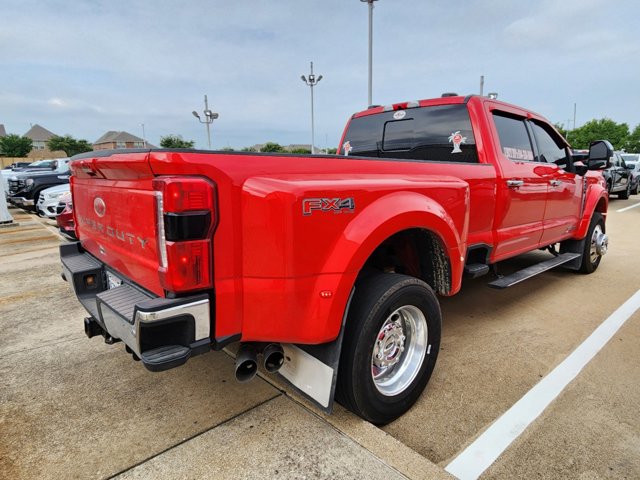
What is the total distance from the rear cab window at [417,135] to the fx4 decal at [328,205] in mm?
1824

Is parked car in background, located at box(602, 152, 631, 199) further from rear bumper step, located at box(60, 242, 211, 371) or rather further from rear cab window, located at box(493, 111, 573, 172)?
rear bumper step, located at box(60, 242, 211, 371)

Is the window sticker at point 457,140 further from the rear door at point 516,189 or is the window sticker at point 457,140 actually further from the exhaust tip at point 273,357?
the exhaust tip at point 273,357

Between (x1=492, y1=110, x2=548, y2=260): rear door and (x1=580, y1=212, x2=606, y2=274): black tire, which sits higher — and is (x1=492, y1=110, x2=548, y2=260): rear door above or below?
above

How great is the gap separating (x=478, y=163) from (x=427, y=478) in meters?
2.31

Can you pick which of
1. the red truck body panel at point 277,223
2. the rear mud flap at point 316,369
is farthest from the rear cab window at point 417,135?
the rear mud flap at point 316,369

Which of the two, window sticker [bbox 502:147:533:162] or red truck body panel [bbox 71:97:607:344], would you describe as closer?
red truck body panel [bbox 71:97:607:344]

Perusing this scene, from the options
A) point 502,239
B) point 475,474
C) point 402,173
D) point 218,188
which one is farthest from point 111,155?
point 502,239

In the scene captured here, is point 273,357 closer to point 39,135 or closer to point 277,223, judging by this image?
point 277,223

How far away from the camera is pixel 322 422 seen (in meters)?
2.25

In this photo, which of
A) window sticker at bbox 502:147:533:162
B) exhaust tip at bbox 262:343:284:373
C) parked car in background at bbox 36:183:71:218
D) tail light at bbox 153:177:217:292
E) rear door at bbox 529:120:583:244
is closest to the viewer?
tail light at bbox 153:177:217:292

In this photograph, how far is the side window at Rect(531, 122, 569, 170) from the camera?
412 centimetres

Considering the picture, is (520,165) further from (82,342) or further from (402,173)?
(82,342)

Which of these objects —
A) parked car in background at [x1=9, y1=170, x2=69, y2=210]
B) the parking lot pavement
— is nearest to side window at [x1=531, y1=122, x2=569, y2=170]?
the parking lot pavement

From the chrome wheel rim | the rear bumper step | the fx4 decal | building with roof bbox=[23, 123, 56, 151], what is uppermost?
building with roof bbox=[23, 123, 56, 151]
